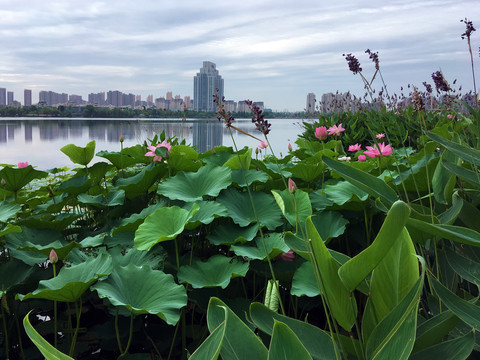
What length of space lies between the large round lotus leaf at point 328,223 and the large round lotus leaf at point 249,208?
105 mm

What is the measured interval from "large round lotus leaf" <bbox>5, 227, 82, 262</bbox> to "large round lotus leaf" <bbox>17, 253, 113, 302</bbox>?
10 centimetres

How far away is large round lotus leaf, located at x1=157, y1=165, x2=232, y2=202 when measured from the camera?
1170mm

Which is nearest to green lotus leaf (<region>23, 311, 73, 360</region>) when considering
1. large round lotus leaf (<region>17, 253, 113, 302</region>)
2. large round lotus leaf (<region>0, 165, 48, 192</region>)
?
large round lotus leaf (<region>17, 253, 113, 302</region>)

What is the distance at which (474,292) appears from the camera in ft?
2.50

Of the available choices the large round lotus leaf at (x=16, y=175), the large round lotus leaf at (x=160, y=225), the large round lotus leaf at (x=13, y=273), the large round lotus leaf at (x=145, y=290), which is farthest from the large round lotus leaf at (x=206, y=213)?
the large round lotus leaf at (x=16, y=175)

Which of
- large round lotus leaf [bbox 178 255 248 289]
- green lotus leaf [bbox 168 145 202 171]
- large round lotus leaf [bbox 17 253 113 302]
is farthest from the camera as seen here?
green lotus leaf [bbox 168 145 202 171]

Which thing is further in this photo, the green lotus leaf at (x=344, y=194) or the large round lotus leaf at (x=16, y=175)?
the large round lotus leaf at (x=16, y=175)

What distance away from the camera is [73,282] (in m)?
0.79

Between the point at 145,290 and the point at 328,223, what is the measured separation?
1.59ft

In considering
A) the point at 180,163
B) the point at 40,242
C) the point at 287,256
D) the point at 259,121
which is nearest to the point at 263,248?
the point at 287,256

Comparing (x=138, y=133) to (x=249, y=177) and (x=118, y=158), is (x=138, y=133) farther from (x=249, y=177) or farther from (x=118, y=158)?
(x=249, y=177)

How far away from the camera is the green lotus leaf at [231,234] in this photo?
1.03 metres

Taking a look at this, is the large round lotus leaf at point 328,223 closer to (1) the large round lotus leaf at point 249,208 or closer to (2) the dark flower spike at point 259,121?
(1) the large round lotus leaf at point 249,208

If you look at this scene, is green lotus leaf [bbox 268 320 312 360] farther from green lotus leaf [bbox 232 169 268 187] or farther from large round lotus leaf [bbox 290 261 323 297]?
green lotus leaf [bbox 232 169 268 187]
